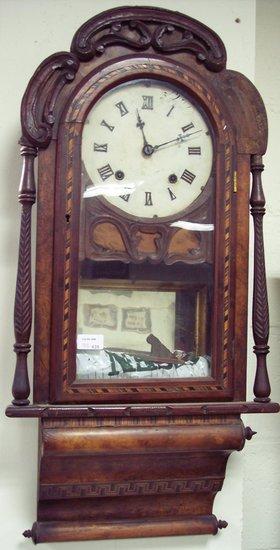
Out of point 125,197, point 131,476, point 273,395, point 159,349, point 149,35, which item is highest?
point 149,35

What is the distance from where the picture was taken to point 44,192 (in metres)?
1.22

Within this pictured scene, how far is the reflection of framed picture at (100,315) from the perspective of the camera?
1.24m

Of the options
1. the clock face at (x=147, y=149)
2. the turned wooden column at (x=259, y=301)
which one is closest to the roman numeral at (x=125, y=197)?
the clock face at (x=147, y=149)

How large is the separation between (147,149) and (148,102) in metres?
0.09

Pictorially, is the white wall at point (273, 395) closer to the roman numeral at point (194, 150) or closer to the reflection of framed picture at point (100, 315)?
the roman numeral at point (194, 150)

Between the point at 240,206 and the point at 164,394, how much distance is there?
14.4 inches

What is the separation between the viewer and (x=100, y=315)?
4.11 feet

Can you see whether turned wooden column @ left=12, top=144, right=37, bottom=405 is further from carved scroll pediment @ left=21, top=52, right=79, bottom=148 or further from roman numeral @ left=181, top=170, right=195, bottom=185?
roman numeral @ left=181, top=170, right=195, bottom=185

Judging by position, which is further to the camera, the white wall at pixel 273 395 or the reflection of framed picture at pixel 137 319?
the white wall at pixel 273 395

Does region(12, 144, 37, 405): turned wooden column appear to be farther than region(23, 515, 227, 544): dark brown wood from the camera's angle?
No

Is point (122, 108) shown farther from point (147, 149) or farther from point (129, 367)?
point (129, 367)

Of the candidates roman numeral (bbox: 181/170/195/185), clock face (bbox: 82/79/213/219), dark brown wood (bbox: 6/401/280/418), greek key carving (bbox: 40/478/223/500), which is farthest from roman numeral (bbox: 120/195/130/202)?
greek key carving (bbox: 40/478/223/500)

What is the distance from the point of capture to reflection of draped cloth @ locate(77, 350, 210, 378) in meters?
1.23

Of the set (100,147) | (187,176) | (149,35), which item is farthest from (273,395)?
(149,35)
